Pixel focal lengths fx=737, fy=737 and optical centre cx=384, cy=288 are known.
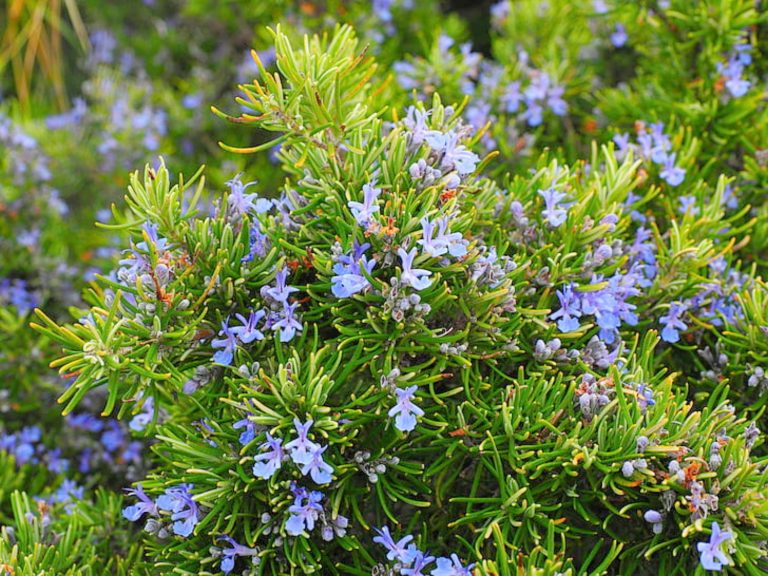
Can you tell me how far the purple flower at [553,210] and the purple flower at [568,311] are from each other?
4.9 inches

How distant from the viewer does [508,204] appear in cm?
147

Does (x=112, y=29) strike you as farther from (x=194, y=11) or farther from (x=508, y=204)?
(x=508, y=204)

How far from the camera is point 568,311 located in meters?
1.32

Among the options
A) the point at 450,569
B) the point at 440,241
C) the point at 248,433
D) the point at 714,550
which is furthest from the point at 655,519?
the point at 248,433

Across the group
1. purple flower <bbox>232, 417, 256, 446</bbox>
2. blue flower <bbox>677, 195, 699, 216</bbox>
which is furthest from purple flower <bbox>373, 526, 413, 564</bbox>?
blue flower <bbox>677, 195, 699, 216</bbox>

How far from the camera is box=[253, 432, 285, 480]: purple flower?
43.6 inches

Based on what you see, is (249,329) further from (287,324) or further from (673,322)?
(673,322)

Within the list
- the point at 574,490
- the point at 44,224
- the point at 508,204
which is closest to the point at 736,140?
the point at 508,204

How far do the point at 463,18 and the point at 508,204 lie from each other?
2170 millimetres

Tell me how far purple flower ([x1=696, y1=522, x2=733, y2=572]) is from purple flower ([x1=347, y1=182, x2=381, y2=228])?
0.68 meters

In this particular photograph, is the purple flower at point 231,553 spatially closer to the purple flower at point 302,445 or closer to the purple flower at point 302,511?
the purple flower at point 302,511

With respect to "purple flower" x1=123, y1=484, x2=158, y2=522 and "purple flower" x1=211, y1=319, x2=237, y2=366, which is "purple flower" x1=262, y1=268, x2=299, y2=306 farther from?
"purple flower" x1=123, y1=484, x2=158, y2=522

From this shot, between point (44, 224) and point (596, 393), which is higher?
point (44, 224)

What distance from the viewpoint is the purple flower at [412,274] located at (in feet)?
3.64
